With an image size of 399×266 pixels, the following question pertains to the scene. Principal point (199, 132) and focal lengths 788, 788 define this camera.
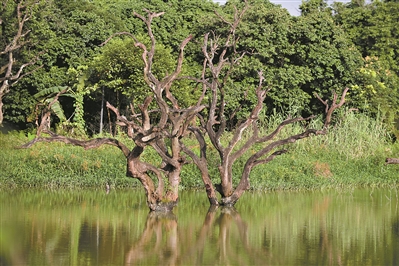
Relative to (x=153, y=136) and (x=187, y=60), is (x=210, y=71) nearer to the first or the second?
(x=187, y=60)

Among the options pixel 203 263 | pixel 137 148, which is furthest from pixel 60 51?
pixel 203 263

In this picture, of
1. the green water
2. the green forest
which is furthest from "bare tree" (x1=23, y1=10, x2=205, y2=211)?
the green forest

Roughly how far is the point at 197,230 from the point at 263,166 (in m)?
6.56

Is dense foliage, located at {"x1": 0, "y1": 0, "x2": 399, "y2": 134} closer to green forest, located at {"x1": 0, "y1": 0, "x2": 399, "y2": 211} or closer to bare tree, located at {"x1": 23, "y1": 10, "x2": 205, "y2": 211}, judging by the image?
green forest, located at {"x1": 0, "y1": 0, "x2": 399, "y2": 211}

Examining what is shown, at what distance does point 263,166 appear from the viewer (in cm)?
1892

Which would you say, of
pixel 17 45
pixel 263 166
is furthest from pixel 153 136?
pixel 17 45

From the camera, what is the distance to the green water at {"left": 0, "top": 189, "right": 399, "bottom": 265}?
33.7 ft

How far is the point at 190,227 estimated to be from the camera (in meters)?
12.9

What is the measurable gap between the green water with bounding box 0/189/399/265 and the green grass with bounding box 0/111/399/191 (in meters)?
→ 0.82

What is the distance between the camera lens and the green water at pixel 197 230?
33.7ft

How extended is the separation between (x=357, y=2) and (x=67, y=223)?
2392 cm

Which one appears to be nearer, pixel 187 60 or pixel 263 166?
pixel 263 166

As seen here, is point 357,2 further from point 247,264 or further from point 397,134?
point 247,264

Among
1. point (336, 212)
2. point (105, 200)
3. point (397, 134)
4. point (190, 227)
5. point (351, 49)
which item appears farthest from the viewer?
point (351, 49)
